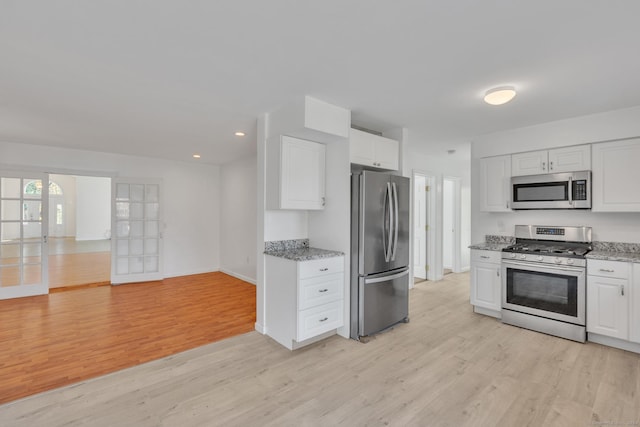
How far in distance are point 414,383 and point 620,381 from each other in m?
1.68

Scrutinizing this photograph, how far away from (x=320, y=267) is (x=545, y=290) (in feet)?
8.52

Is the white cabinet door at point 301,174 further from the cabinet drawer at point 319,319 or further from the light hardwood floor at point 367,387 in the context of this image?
the light hardwood floor at point 367,387

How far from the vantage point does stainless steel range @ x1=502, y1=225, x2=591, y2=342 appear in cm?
305

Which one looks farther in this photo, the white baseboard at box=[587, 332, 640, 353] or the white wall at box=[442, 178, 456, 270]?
the white wall at box=[442, 178, 456, 270]

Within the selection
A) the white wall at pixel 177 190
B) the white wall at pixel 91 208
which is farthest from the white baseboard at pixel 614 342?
the white wall at pixel 91 208

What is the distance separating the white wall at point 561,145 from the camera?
3.13 metres

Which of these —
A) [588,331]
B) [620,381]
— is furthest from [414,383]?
[588,331]

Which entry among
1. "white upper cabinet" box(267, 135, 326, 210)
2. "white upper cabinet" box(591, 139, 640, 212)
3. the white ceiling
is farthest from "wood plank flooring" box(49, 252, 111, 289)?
"white upper cabinet" box(591, 139, 640, 212)

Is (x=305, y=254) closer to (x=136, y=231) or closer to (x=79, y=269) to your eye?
(x=136, y=231)

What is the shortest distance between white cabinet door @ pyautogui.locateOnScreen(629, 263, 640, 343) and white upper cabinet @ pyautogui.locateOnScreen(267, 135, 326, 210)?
3136mm

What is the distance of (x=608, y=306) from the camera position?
2.89 metres

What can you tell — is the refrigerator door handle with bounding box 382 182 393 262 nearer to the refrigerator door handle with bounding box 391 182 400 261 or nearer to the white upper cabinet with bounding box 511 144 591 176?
the refrigerator door handle with bounding box 391 182 400 261

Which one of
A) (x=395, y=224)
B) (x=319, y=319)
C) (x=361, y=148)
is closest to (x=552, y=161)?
(x=395, y=224)

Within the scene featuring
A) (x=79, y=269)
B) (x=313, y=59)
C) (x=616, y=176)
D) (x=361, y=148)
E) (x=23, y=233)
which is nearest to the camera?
(x=313, y=59)
